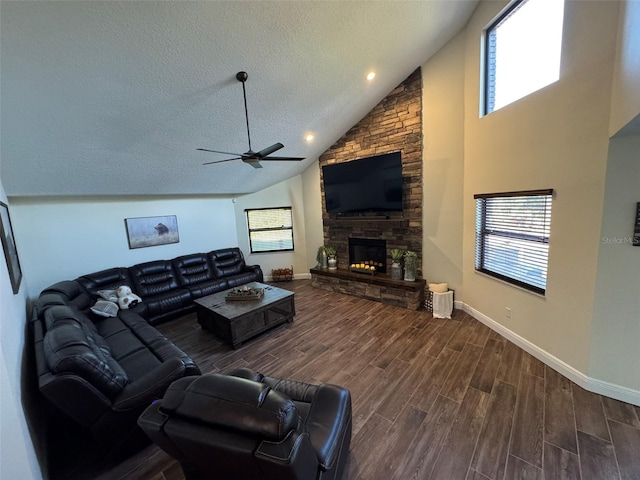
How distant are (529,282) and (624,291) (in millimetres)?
815

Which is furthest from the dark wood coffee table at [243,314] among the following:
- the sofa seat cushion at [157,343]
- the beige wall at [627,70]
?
the beige wall at [627,70]

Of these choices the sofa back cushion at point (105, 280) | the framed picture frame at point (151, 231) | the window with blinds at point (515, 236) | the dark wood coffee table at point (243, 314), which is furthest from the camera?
the framed picture frame at point (151, 231)

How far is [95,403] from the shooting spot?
1.72 m

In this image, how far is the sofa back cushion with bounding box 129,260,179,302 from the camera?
14.7 feet

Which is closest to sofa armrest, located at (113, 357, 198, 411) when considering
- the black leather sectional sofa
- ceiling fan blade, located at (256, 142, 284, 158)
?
the black leather sectional sofa

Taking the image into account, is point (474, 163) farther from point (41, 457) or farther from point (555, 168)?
point (41, 457)

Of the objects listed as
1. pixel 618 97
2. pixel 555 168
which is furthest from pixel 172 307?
pixel 618 97

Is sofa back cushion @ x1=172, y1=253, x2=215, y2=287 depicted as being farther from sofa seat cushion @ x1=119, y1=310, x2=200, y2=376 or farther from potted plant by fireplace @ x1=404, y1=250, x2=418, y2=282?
potted plant by fireplace @ x1=404, y1=250, x2=418, y2=282

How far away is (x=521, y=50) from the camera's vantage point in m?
2.95

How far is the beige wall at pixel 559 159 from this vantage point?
216cm

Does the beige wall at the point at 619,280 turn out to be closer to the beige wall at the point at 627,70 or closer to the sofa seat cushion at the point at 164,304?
the beige wall at the point at 627,70

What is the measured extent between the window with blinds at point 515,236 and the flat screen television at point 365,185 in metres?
1.30

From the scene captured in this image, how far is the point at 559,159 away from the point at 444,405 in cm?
257

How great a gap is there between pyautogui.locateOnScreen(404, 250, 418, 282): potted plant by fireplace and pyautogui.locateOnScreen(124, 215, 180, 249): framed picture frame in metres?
4.60
